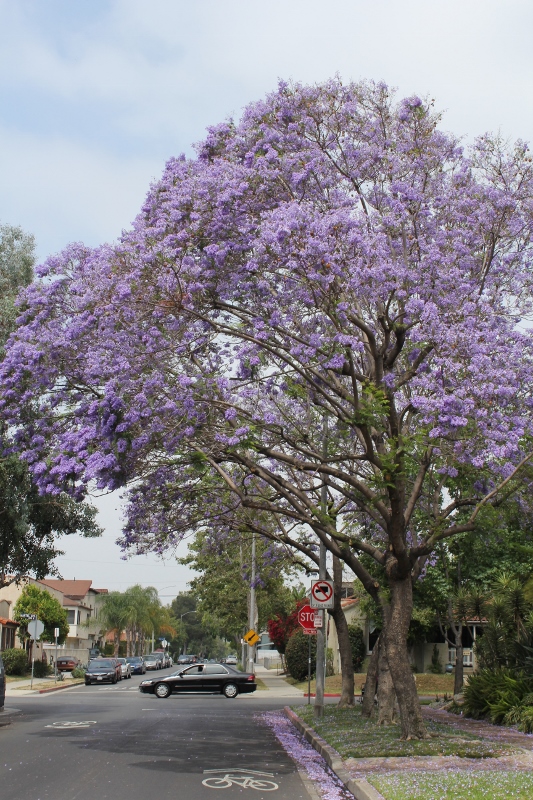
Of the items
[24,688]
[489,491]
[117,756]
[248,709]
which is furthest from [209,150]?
[24,688]

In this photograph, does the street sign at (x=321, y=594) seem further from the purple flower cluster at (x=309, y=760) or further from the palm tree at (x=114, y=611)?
the palm tree at (x=114, y=611)

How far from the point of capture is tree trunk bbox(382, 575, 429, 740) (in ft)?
48.7

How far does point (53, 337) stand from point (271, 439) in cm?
420

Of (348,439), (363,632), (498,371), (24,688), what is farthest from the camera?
(363,632)

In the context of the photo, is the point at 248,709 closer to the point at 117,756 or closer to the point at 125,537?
the point at 125,537

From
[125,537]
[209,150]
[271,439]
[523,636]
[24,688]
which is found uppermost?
[209,150]

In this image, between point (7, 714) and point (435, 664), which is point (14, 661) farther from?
point (7, 714)

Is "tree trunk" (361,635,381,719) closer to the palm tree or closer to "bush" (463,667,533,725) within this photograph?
"bush" (463,667,533,725)

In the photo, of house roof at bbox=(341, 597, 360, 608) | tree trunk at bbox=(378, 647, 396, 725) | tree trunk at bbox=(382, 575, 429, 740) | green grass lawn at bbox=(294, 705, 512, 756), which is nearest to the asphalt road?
green grass lawn at bbox=(294, 705, 512, 756)

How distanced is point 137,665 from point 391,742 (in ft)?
170

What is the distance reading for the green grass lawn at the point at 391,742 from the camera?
43.3 ft

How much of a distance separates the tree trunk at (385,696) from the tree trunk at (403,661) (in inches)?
104

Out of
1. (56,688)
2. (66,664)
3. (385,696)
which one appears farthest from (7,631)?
(385,696)

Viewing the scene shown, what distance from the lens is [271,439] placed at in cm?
1641
